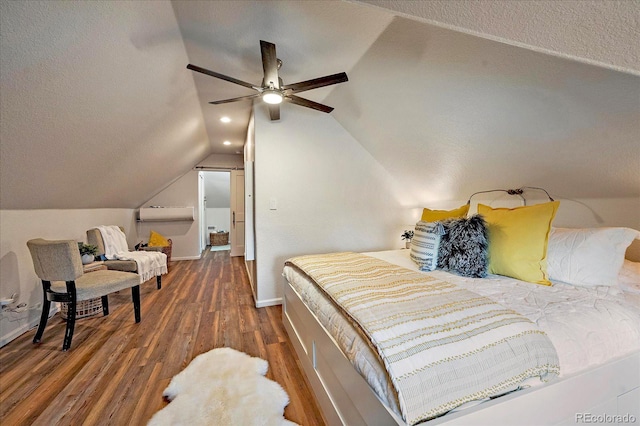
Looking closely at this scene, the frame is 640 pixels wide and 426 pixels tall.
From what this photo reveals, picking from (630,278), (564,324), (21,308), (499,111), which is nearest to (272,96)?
(499,111)

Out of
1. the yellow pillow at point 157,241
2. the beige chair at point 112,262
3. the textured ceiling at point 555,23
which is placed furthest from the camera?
the yellow pillow at point 157,241

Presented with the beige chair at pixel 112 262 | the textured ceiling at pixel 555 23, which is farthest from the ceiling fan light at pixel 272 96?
the beige chair at pixel 112 262

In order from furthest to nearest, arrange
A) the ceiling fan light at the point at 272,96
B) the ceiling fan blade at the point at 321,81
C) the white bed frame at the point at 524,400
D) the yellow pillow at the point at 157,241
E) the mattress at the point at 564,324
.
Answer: the yellow pillow at the point at 157,241 < the ceiling fan light at the point at 272,96 < the ceiling fan blade at the point at 321,81 < the mattress at the point at 564,324 < the white bed frame at the point at 524,400

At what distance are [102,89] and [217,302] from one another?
2.40m

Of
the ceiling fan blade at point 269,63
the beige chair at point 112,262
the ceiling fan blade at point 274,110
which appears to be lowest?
the beige chair at point 112,262

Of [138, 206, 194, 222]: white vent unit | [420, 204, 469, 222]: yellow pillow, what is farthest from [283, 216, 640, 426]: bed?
[138, 206, 194, 222]: white vent unit

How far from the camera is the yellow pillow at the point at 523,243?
1623 millimetres

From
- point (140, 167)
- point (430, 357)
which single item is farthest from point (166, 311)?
point (430, 357)

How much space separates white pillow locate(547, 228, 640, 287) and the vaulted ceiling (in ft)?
1.54

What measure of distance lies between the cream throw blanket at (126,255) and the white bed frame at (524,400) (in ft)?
9.53

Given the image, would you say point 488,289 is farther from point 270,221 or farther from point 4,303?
point 4,303

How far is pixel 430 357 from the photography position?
86 centimetres

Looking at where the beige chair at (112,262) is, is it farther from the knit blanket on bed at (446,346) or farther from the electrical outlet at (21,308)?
the knit blanket on bed at (446,346)

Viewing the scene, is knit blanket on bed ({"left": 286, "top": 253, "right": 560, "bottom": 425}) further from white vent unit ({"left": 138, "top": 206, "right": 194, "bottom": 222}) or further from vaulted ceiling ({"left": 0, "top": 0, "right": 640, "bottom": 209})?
white vent unit ({"left": 138, "top": 206, "right": 194, "bottom": 222})
